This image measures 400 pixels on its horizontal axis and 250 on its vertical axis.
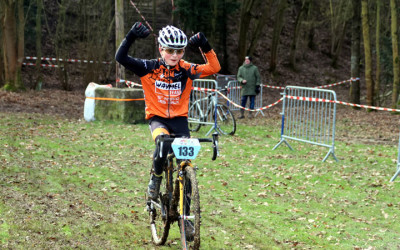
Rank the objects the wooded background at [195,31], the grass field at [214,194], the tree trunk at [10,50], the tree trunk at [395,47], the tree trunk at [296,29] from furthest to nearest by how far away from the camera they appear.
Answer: the tree trunk at [296,29] < the wooded background at [195,31] < the tree trunk at [10,50] < the tree trunk at [395,47] < the grass field at [214,194]

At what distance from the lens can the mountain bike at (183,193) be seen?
15.9ft

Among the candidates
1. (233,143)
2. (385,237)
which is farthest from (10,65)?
(385,237)

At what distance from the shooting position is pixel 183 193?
5098 mm

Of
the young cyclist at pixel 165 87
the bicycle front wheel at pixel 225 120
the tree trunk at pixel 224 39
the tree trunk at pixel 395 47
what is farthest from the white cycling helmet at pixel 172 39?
the tree trunk at pixel 224 39

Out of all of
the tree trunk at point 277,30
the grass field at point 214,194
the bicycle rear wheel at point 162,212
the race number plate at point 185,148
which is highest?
the tree trunk at point 277,30

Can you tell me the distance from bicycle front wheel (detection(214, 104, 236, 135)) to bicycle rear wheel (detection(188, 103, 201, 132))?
59 centimetres

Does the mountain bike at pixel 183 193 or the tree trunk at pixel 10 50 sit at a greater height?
the tree trunk at pixel 10 50

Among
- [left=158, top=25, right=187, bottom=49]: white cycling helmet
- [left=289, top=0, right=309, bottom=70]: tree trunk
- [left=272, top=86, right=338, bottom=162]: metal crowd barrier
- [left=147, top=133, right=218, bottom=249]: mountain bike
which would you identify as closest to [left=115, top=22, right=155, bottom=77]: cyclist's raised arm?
[left=158, top=25, right=187, bottom=49]: white cycling helmet

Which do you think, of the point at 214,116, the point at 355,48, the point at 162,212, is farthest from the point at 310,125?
the point at 355,48

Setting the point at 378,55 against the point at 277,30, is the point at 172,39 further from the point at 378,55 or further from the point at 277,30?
the point at 277,30

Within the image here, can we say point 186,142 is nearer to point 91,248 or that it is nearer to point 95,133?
point 91,248

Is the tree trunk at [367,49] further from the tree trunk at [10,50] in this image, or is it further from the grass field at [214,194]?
the tree trunk at [10,50]

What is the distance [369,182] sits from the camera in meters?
9.61

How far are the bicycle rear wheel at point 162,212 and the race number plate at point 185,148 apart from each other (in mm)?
573
